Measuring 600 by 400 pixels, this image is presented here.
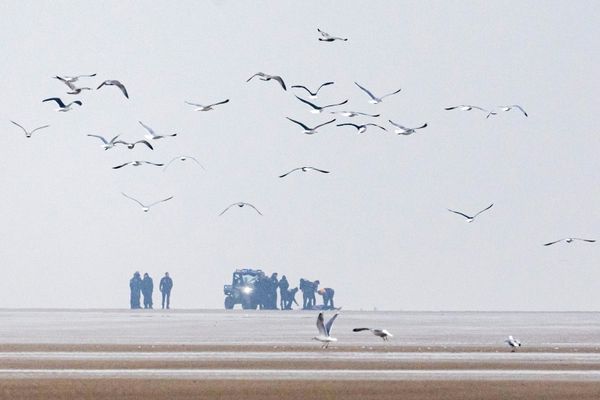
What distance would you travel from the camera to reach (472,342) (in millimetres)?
84188

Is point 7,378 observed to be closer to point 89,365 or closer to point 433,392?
point 89,365

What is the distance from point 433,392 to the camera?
53.5m

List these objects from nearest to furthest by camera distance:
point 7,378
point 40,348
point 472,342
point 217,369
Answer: point 7,378 < point 217,369 < point 40,348 < point 472,342

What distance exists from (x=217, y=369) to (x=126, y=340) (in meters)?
25.0

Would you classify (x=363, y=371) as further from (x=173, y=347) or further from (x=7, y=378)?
(x=173, y=347)

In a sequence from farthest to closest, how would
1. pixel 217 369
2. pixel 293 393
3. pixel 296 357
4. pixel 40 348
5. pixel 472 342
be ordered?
1. pixel 472 342
2. pixel 40 348
3. pixel 296 357
4. pixel 217 369
5. pixel 293 393

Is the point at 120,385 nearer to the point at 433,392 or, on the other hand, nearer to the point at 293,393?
the point at 293,393

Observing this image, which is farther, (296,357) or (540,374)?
(296,357)

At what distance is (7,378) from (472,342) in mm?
31453

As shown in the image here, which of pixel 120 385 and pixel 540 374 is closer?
pixel 120 385

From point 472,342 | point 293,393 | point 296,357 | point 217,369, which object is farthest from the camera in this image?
point 472,342

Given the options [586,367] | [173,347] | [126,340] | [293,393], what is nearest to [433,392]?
[293,393]

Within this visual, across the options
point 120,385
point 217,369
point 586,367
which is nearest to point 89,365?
point 217,369

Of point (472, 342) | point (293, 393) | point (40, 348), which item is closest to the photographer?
point (293, 393)
